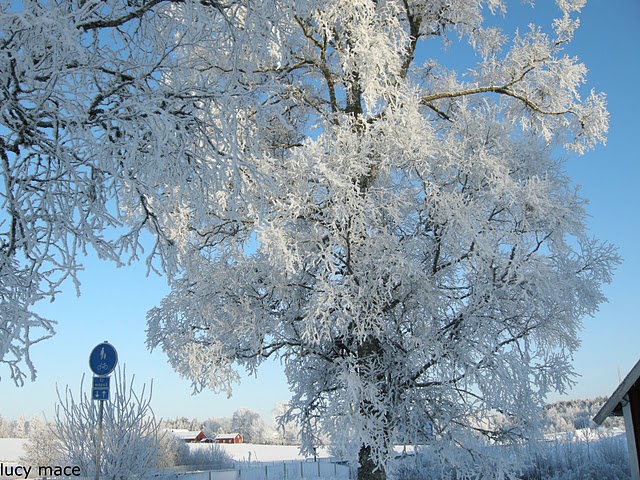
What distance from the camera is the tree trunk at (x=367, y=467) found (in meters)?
9.27

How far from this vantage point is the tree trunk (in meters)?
9.27

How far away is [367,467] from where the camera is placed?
9.33 metres

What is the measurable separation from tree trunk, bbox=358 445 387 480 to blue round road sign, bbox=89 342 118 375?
156 inches

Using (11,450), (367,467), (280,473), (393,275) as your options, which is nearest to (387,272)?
(393,275)

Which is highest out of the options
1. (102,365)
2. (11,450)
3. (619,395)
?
(102,365)

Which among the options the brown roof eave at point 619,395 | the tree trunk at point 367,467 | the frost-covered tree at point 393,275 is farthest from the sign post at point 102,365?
the brown roof eave at point 619,395

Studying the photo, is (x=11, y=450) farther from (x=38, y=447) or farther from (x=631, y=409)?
(x=631, y=409)

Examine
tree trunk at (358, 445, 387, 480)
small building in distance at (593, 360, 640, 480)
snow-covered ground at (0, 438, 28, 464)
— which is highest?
small building in distance at (593, 360, 640, 480)

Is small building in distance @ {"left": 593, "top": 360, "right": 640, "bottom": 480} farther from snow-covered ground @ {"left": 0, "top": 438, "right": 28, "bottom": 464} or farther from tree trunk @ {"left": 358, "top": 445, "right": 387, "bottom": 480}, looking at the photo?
snow-covered ground @ {"left": 0, "top": 438, "right": 28, "bottom": 464}

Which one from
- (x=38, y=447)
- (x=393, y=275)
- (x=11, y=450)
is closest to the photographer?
(x=393, y=275)

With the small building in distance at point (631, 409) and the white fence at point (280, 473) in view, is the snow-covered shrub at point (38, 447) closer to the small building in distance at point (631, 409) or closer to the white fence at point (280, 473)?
the white fence at point (280, 473)

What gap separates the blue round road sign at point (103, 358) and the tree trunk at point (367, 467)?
396 centimetres

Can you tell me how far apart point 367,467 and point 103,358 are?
4.30 m

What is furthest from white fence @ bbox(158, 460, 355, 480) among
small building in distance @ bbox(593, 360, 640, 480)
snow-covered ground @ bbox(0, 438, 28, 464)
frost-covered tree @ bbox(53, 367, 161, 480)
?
snow-covered ground @ bbox(0, 438, 28, 464)
